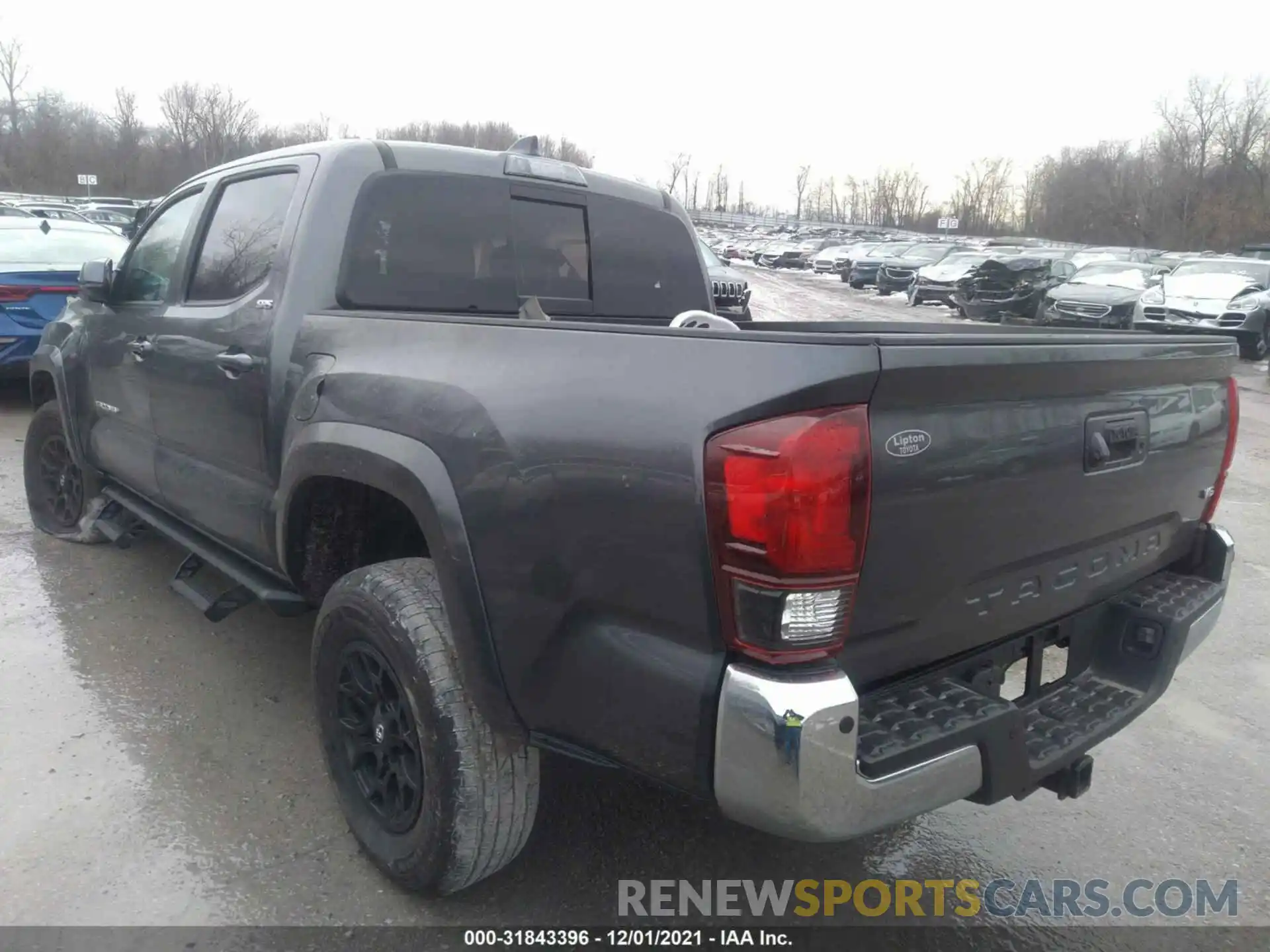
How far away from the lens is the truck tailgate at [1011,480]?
72.4 inches

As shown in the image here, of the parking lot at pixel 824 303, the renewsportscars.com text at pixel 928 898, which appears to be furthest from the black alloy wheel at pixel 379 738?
the parking lot at pixel 824 303

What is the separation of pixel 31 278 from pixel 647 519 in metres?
7.82

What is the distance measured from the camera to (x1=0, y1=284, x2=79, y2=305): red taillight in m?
7.53

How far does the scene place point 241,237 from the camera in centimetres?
343

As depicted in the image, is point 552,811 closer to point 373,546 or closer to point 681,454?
point 373,546

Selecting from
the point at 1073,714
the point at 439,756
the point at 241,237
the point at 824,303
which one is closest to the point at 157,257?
the point at 241,237

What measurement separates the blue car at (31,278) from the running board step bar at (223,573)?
4.58 metres

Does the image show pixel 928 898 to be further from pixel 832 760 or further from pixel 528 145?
pixel 528 145

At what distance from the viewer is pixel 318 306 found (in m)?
2.95

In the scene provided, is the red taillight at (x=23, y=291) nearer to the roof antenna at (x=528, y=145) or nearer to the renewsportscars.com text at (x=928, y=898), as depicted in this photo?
the roof antenna at (x=528, y=145)

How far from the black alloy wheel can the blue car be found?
6.31 metres

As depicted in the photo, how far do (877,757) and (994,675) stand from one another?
634mm

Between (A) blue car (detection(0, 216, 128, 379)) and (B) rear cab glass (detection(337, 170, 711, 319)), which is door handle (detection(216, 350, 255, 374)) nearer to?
(B) rear cab glass (detection(337, 170, 711, 319))

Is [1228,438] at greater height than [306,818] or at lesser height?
greater
